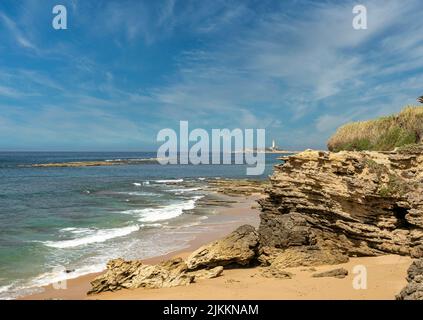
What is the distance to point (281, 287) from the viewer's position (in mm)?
12523

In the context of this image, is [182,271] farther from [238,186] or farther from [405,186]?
[238,186]

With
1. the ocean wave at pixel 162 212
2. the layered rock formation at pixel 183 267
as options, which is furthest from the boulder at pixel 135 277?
the ocean wave at pixel 162 212

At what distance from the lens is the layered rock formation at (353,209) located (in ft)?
50.0

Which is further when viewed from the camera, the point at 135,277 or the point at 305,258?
the point at 305,258

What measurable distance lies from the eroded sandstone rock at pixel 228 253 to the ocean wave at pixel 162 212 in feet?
46.5

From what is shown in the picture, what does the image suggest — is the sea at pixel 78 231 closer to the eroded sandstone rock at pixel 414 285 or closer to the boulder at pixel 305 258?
the boulder at pixel 305 258

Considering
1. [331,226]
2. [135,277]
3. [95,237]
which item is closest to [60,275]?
[135,277]

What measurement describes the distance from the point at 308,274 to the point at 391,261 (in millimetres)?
3252

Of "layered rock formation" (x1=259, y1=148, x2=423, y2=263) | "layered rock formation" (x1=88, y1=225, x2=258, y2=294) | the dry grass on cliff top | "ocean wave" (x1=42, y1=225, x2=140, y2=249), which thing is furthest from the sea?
the dry grass on cliff top

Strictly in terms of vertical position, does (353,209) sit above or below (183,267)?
above

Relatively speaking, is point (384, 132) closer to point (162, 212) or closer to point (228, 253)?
point (162, 212)

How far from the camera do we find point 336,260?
1513cm

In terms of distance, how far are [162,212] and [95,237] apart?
33.3 feet

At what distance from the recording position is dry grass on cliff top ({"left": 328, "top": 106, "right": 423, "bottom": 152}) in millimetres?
38281
